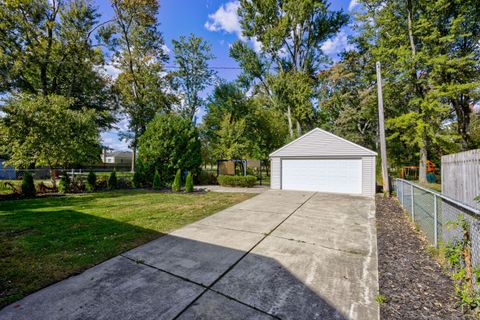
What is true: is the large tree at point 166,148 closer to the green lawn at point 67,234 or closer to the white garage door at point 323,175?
the green lawn at point 67,234

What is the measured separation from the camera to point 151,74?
20.6m

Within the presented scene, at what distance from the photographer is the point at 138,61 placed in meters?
20.5

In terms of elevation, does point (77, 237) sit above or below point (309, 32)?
below

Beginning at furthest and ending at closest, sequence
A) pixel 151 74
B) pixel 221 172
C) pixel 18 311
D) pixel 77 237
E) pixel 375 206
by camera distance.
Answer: pixel 151 74
pixel 221 172
pixel 375 206
pixel 77 237
pixel 18 311

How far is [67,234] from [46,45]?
19.4 meters

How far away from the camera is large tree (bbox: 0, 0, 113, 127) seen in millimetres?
15273

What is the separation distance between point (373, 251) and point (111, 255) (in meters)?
4.43

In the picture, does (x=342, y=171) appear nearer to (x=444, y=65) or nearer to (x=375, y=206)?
(x=375, y=206)

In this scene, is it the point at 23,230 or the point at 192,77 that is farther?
the point at 192,77

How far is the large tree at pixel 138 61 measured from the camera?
18.8m

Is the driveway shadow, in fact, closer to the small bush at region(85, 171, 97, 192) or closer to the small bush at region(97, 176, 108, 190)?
the small bush at region(85, 171, 97, 192)

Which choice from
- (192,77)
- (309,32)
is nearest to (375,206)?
(309,32)

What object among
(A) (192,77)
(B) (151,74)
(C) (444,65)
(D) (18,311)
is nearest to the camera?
(D) (18,311)

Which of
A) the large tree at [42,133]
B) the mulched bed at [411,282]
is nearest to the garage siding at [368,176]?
the mulched bed at [411,282]
